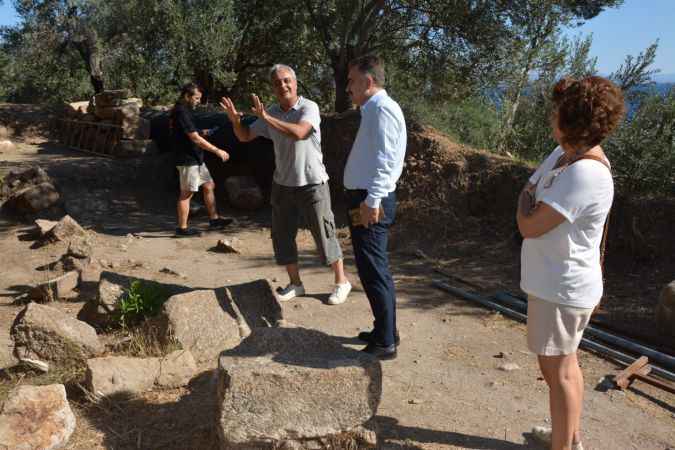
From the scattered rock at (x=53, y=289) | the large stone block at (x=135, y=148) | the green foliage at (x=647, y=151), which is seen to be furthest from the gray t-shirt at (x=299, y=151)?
the large stone block at (x=135, y=148)

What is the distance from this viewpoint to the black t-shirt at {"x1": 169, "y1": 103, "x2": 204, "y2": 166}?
22.4 feet

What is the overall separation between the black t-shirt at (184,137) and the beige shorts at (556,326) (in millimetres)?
5144

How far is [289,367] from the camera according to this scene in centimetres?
281

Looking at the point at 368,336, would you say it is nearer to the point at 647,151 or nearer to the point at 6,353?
the point at 6,353

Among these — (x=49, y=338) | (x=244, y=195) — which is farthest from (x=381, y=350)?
(x=244, y=195)

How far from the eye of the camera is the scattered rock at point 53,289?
5098 mm

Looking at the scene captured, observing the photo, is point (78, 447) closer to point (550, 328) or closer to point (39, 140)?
point (550, 328)

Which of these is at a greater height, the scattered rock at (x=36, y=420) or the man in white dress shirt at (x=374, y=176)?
the man in white dress shirt at (x=374, y=176)

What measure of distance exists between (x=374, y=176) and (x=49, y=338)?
2267 millimetres

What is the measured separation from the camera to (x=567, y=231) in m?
2.38

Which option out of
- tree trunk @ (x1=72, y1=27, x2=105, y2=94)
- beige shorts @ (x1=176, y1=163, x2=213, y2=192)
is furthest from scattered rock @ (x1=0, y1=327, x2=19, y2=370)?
tree trunk @ (x1=72, y1=27, x2=105, y2=94)

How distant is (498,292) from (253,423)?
3387 millimetres

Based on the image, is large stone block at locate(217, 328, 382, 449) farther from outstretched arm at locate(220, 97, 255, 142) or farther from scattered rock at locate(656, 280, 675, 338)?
scattered rock at locate(656, 280, 675, 338)

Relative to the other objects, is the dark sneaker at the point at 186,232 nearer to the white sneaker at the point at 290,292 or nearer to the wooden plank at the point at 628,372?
the white sneaker at the point at 290,292
